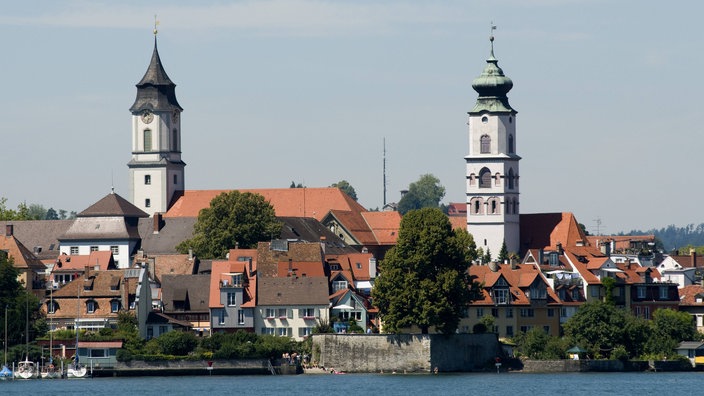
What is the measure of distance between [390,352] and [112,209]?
44.5 m

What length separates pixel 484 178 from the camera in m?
158

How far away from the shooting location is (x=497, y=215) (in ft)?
511

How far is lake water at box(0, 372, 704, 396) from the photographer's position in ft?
308

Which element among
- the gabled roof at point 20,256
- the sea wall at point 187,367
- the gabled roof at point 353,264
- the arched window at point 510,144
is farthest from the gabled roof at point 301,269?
the arched window at point 510,144

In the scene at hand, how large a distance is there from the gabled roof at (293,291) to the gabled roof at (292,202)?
43.0m

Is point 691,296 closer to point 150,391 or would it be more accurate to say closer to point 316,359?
point 316,359

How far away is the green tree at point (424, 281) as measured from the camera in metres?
104

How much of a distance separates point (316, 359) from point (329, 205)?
53.0 meters

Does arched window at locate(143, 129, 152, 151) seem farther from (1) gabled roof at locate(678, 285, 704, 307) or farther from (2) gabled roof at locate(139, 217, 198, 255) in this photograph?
(1) gabled roof at locate(678, 285, 704, 307)

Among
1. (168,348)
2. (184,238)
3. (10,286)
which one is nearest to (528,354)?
(168,348)

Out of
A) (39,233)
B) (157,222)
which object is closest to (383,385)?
(157,222)

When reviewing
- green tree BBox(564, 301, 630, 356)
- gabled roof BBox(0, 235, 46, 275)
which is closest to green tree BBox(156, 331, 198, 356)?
green tree BBox(564, 301, 630, 356)

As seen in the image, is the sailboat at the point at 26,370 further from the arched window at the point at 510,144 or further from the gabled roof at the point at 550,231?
the arched window at the point at 510,144

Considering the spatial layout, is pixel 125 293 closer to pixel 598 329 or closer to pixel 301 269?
pixel 301 269
